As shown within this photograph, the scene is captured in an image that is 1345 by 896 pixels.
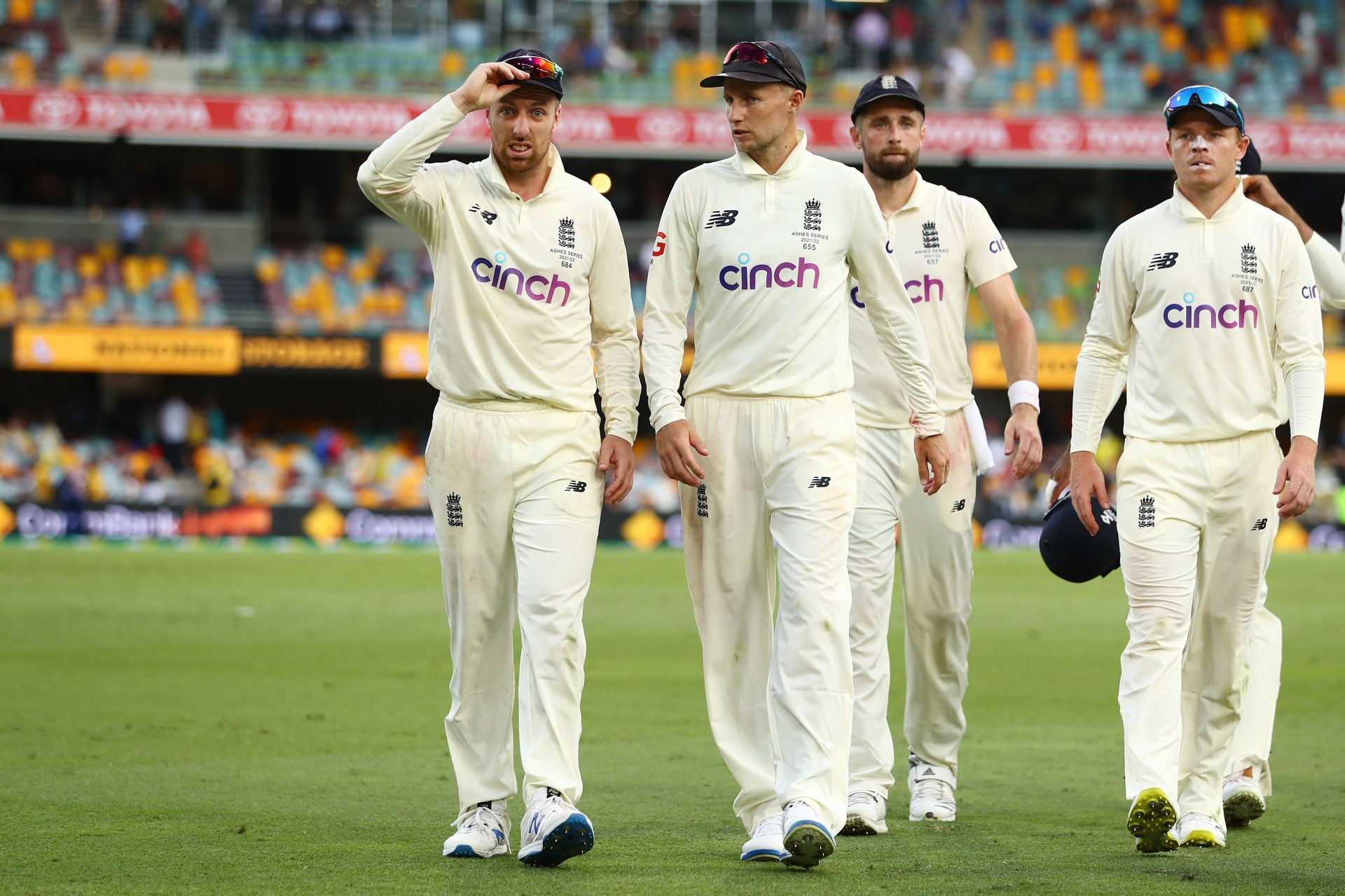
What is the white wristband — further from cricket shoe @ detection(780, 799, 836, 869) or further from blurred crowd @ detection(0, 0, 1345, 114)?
blurred crowd @ detection(0, 0, 1345, 114)

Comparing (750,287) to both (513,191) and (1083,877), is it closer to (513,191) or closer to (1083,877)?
(513,191)

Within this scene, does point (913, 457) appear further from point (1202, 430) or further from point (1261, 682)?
point (1261, 682)

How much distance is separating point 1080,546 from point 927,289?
51.4 inches

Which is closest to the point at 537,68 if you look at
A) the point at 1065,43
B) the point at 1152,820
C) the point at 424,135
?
the point at 424,135

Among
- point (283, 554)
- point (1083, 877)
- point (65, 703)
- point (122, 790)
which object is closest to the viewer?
point (1083, 877)

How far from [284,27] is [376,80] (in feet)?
8.41

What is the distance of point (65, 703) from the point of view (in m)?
9.39

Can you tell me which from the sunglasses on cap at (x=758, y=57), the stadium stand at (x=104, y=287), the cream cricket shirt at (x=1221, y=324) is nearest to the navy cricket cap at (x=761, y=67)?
the sunglasses on cap at (x=758, y=57)

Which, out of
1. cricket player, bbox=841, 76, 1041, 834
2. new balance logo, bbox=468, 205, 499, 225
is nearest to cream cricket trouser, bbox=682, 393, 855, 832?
new balance logo, bbox=468, 205, 499, 225

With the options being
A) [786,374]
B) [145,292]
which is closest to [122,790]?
[786,374]

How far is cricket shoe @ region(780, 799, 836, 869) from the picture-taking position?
204 inches

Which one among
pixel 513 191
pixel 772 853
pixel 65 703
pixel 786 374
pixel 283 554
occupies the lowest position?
pixel 283 554

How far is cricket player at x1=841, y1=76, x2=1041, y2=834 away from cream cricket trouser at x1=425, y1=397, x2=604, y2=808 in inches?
56.6

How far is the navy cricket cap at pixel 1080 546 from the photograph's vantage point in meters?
6.38
